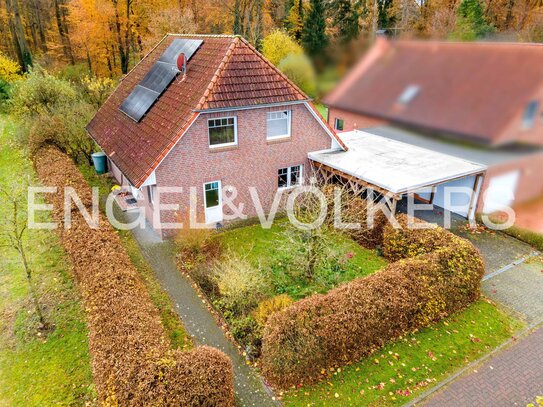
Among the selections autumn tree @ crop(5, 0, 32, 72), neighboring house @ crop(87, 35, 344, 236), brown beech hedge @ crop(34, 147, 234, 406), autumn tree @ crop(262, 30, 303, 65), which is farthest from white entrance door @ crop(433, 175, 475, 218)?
autumn tree @ crop(5, 0, 32, 72)

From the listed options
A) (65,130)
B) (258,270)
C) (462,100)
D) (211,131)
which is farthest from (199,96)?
(462,100)

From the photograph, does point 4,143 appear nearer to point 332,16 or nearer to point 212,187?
point 212,187

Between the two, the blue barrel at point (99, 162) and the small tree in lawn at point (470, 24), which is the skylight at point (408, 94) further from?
the blue barrel at point (99, 162)

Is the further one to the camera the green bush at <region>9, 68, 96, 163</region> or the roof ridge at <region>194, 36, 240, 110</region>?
the green bush at <region>9, 68, 96, 163</region>

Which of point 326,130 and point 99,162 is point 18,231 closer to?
point 99,162

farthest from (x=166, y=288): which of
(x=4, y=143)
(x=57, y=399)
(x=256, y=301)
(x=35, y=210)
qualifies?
(x=4, y=143)

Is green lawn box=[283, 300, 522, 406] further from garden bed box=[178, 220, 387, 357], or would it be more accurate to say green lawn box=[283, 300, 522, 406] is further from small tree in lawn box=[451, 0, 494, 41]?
small tree in lawn box=[451, 0, 494, 41]
